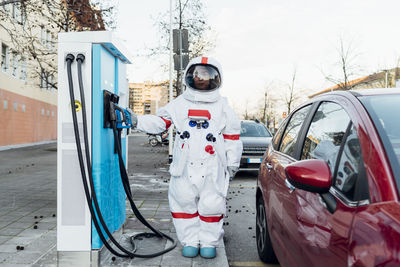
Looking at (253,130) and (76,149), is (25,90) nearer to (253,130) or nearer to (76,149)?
(253,130)

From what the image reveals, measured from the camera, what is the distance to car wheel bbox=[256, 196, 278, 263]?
3.69 metres

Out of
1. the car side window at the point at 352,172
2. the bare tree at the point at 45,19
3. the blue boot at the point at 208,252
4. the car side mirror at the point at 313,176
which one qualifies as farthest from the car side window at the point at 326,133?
the bare tree at the point at 45,19

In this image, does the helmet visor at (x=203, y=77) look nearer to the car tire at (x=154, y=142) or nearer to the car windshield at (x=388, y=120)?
the car windshield at (x=388, y=120)

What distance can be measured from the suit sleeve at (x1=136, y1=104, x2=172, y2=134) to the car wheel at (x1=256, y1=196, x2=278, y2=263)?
1262 millimetres

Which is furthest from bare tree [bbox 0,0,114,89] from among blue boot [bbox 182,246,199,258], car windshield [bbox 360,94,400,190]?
car windshield [bbox 360,94,400,190]

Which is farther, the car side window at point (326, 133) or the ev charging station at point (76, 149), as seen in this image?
the ev charging station at point (76, 149)

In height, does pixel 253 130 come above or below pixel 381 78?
below

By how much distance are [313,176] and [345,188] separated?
0.54 feet

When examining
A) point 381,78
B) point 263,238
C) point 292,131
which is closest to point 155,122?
point 292,131

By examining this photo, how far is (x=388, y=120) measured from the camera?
6.57 feet

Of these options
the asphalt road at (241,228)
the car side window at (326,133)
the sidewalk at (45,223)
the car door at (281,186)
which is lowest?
the asphalt road at (241,228)

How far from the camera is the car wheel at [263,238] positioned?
145 inches

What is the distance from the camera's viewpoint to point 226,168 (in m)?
4.00

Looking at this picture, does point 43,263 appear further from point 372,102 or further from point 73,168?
point 372,102
